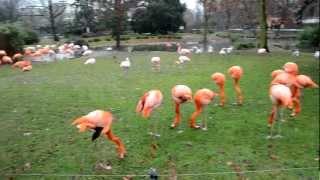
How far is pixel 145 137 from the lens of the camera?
5.34m

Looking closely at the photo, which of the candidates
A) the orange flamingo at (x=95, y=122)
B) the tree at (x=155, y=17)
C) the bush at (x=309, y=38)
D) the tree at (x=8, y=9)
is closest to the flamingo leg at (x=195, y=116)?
the orange flamingo at (x=95, y=122)

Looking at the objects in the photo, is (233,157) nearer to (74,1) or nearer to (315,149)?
(315,149)

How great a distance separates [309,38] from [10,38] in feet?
41.3

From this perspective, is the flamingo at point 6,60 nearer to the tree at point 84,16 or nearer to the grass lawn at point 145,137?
the grass lawn at point 145,137

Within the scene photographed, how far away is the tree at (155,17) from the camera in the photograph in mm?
31141

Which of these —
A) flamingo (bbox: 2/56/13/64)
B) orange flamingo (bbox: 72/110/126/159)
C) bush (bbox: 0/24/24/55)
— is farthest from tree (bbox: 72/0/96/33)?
orange flamingo (bbox: 72/110/126/159)

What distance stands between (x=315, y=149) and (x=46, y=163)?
284 centimetres

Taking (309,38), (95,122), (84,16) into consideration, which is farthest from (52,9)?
(95,122)

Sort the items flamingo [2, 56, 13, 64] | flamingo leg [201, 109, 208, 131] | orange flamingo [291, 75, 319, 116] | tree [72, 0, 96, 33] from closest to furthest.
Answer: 1. flamingo leg [201, 109, 208, 131]
2. orange flamingo [291, 75, 319, 116]
3. flamingo [2, 56, 13, 64]
4. tree [72, 0, 96, 33]

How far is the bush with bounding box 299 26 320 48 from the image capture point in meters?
19.6

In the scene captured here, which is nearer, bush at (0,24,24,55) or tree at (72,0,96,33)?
bush at (0,24,24,55)

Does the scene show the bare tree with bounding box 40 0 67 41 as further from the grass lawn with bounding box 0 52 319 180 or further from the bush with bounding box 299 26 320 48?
the grass lawn with bounding box 0 52 319 180

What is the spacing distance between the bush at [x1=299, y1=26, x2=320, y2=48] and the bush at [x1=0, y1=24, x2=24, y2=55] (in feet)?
39.0

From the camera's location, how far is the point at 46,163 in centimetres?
463
